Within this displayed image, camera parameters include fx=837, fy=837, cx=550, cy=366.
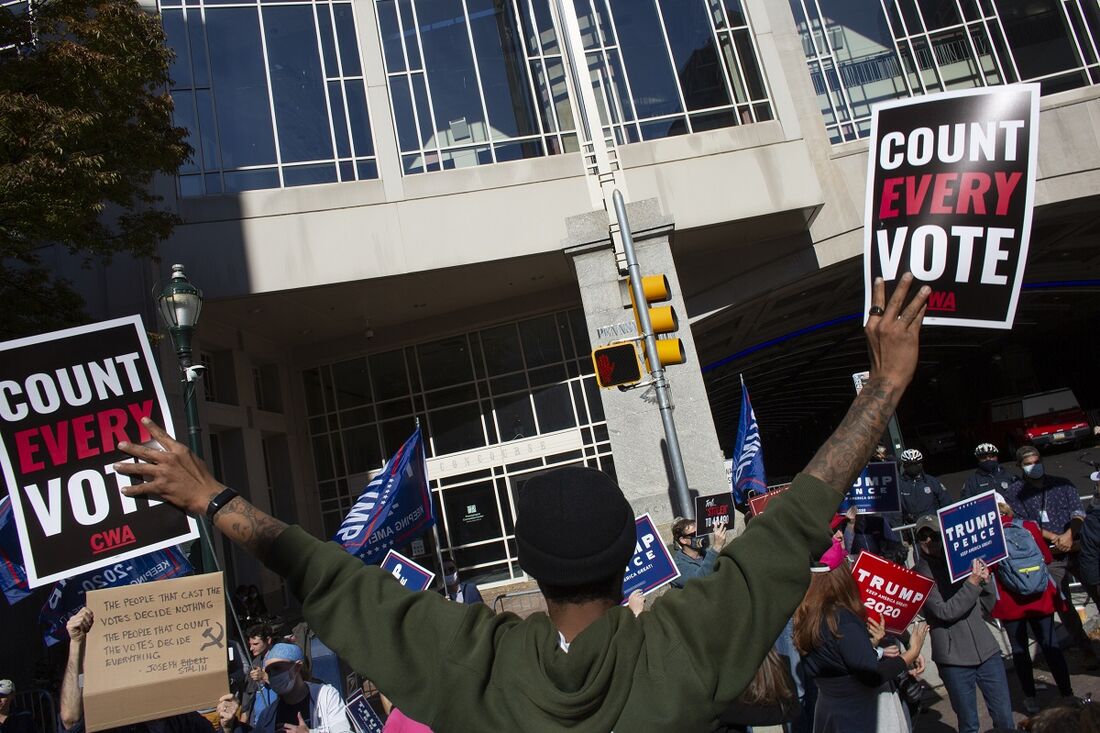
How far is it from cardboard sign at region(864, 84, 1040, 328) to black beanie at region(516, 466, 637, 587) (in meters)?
1.80

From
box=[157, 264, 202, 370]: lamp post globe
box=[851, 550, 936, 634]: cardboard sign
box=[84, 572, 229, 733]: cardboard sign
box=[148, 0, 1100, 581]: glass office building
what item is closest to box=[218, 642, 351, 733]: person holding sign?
box=[84, 572, 229, 733]: cardboard sign

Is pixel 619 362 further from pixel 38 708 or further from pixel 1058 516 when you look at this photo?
pixel 38 708

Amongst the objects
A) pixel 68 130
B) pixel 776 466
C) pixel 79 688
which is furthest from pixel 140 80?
pixel 776 466

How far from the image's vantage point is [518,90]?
17.8 m

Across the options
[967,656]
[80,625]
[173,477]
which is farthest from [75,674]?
[967,656]

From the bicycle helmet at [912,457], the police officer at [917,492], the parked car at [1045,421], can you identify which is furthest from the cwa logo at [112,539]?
the parked car at [1045,421]

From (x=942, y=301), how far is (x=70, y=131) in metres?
10.7

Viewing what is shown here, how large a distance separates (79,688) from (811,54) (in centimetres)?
1867

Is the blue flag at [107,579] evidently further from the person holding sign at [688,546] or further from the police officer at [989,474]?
the police officer at [989,474]

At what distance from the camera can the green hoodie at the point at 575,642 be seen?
5.20ft

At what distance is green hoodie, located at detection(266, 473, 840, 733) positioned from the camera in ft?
5.20

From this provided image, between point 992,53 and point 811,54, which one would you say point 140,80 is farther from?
point 992,53

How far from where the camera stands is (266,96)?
1697cm

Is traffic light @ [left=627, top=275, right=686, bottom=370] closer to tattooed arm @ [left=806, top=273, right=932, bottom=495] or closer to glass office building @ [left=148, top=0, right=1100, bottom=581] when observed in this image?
tattooed arm @ [left=806, top=273, right=932, bottom=495]
